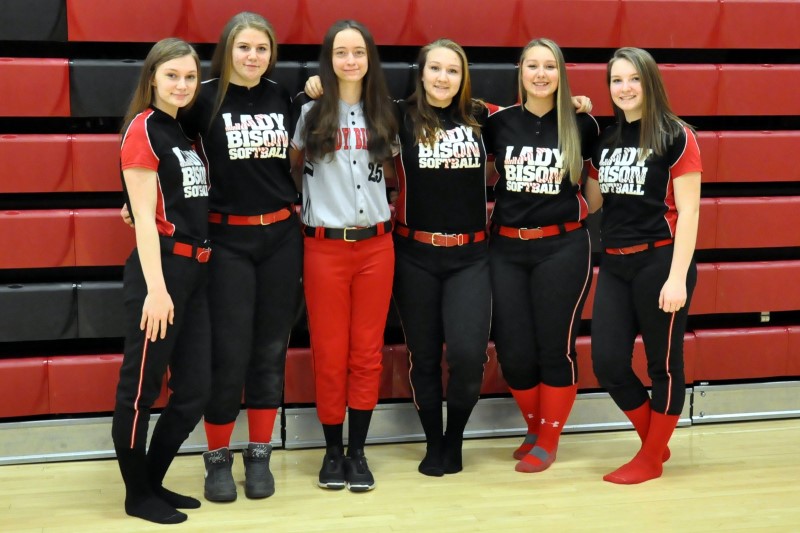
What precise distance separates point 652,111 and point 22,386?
2.27 m

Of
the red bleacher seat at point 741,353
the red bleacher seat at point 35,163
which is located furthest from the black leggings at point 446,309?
the red bleacher seat at point 35,163

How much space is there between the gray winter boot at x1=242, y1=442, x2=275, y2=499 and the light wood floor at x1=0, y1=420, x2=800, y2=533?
0.11 feet

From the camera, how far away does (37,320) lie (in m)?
3.30

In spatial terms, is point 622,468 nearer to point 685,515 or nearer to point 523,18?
point 685,515

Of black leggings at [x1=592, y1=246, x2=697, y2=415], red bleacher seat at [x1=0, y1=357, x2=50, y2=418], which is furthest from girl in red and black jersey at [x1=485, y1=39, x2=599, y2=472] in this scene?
red bleacher seat at [x1=0, y1=357, x2=50, y2=418]

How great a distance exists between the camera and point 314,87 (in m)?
3.07

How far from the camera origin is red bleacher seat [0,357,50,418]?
3.29 meters

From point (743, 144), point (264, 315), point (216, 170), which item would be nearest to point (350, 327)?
point (264, 315)

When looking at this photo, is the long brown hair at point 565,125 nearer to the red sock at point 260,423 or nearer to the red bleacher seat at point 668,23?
the red bleacher seat at point 668,23

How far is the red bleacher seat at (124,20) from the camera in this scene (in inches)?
127

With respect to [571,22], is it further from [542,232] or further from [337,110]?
[337,110]

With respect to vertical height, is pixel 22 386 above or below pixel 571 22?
below

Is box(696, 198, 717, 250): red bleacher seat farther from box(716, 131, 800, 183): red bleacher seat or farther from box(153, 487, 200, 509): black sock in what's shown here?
box(153, 487, 200, 509): black sock

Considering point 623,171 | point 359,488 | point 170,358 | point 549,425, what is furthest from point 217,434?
point 623,171
